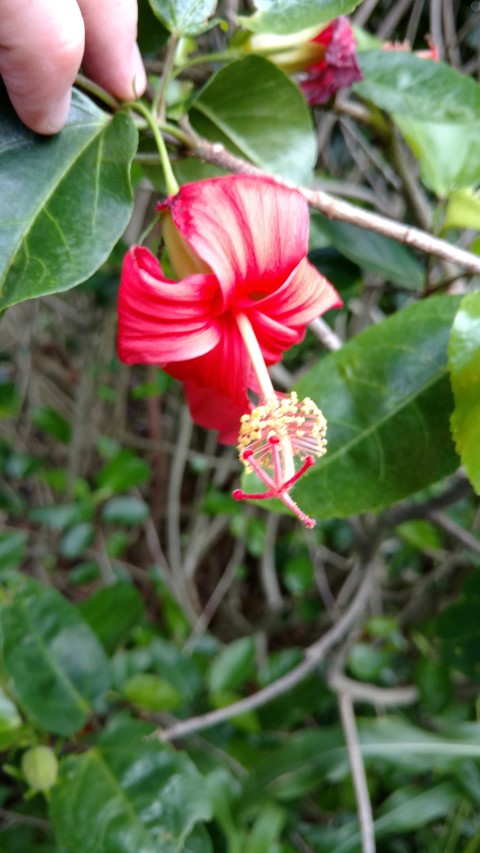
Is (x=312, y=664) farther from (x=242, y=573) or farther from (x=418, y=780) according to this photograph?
(x=242, y=573)

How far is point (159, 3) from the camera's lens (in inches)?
17.8

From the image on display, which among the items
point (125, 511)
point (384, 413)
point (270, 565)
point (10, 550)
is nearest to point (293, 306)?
point (384, 413)

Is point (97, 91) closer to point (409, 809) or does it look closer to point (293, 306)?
point (293, 306)

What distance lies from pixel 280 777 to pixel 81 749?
333mm

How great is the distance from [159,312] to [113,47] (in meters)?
0.16

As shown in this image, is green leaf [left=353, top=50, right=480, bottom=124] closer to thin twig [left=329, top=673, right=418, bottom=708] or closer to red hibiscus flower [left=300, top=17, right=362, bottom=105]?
red hibiscus flower [left=300, top=17, right=362, bottom=105]

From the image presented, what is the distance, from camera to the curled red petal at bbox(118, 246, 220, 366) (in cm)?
38

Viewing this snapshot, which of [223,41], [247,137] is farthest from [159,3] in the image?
[223,41]

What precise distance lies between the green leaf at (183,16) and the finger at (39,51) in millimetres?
121

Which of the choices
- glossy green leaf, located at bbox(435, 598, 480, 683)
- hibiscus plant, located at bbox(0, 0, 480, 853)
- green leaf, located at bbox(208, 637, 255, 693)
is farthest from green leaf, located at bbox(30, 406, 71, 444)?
glossy green leaf, located at bbox(435, 598, 480, 683)

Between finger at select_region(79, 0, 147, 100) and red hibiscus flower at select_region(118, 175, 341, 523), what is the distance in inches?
3.4

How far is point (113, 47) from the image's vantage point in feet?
1.32

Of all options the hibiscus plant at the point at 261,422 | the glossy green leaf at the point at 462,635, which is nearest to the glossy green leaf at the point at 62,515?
the hibiscus plant at the point at 261,422

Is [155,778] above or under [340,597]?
above
